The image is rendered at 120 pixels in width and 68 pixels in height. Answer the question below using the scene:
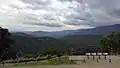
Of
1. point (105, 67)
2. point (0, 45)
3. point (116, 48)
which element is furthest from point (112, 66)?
point (0, 45)

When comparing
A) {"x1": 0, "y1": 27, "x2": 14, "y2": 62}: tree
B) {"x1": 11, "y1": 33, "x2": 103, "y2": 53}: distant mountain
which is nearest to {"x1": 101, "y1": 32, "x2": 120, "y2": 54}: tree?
{"x1": 11, "y1": 33, "x2": 103, "y2": 53}: distant mountain

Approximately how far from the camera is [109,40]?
3019cm

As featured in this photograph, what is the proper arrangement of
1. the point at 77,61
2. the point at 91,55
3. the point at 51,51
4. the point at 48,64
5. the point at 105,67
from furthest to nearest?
1. the point at 51,51
2. the point at 91,55
3. the point at 77,61
4. the point at 48,64
5. the point at 105,67

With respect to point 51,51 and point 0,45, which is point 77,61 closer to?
point 51,51

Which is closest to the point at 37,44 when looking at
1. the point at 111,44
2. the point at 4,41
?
the point at 4,41

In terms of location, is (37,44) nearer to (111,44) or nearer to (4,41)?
(4,41)

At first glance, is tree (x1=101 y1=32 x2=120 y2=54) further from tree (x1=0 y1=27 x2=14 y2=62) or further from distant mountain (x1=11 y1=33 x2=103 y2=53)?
tree (x1=0 y1=27 x2=14 y2=62)

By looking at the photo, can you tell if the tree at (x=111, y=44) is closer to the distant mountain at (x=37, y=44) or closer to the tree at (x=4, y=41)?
the distant mountain at (x=37, y=44)

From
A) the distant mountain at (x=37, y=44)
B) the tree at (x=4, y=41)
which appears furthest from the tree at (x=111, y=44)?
the tree at (x=4, y=41)

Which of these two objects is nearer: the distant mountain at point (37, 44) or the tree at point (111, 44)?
the tree at point (111, 44)

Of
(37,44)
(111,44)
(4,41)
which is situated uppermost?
(4,41)

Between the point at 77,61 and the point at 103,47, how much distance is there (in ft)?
26.9

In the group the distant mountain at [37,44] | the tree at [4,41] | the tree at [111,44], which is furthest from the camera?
the distant mountain at [37,44]

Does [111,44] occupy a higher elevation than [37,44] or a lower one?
higher
